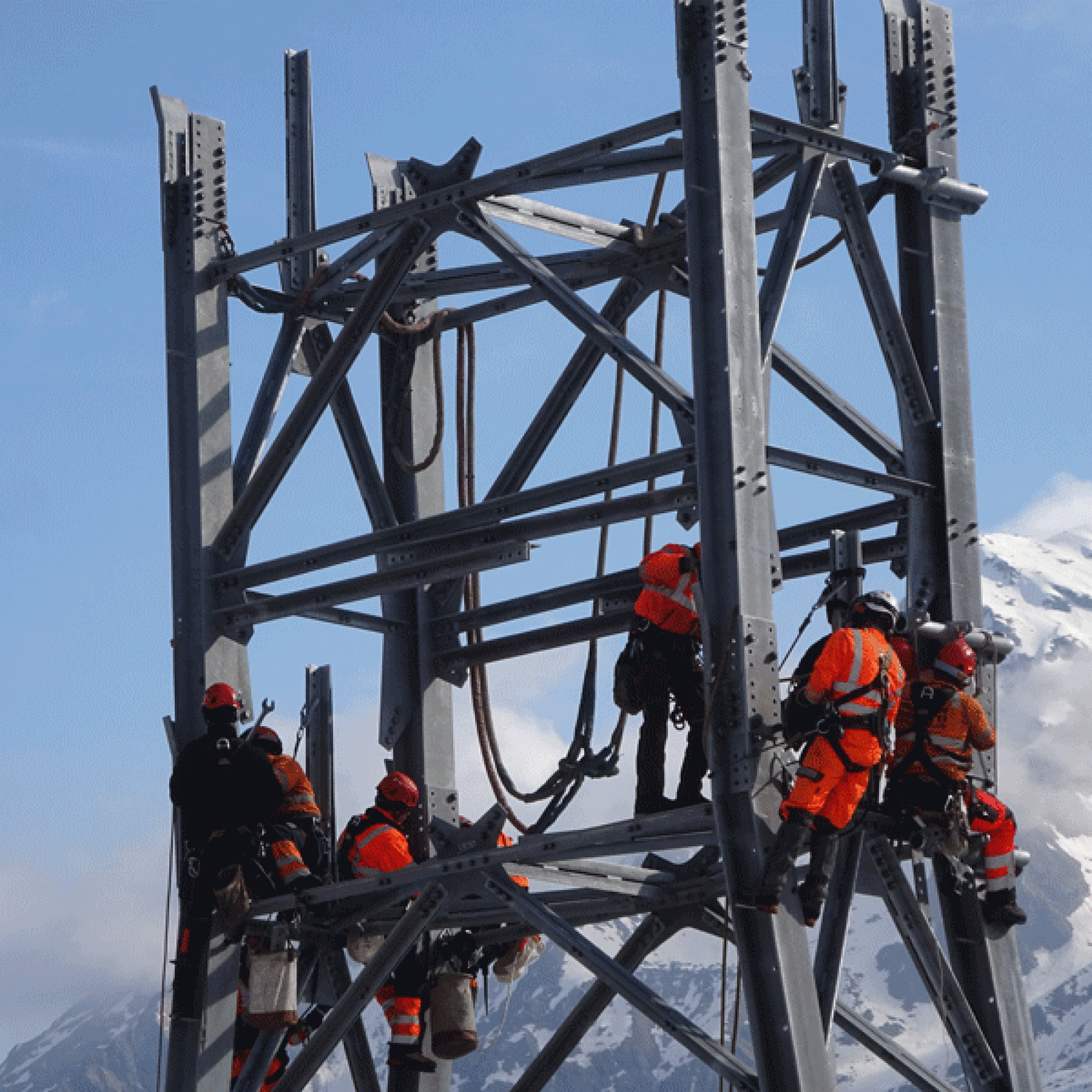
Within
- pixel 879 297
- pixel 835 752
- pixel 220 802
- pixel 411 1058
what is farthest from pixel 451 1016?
pixel 879 297

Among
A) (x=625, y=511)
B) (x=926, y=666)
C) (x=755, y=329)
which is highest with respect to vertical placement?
(x=755, y=329)

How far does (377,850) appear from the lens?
56.9 feet

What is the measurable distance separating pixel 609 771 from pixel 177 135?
6.91m

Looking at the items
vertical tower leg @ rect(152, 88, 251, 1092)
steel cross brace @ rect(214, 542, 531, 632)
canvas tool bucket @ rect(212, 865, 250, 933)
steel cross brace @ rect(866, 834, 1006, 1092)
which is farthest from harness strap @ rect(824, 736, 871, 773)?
vertical tower leg @ rect(152, 88, 251, 1092)

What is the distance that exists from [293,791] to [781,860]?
514 centimetres

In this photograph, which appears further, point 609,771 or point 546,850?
point 609,771

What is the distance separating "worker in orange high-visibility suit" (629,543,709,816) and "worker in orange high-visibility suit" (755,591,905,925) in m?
1.42

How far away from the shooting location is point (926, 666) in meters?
15.7

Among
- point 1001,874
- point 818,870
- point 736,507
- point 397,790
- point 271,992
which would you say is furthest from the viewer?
point 397,790

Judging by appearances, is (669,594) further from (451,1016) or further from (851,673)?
(451,1016)

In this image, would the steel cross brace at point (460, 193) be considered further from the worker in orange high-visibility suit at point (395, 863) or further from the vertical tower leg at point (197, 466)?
the worker in orange high-visibility suit at point (395, 863)

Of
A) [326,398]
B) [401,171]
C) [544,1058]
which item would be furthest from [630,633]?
[401,171]

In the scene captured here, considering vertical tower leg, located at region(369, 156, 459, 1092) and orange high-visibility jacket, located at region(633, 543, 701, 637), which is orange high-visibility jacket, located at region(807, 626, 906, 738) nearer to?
orange high-visibility jacket, located at region(633, 543, 701, 637)

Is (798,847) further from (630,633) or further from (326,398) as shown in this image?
(326,398)
